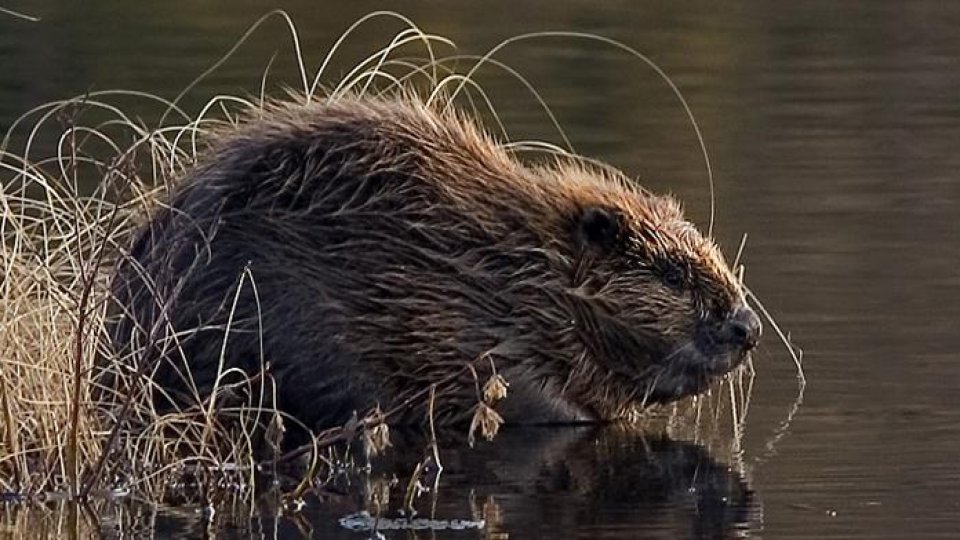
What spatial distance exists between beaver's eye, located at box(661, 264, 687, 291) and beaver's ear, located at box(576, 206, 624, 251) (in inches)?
5.6

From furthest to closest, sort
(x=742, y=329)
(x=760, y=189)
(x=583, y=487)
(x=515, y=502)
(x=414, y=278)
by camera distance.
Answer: (x=760, y=189), (x=742, y=329), (x=414, y=278), (x=583, y=487), (x=515, y=502)

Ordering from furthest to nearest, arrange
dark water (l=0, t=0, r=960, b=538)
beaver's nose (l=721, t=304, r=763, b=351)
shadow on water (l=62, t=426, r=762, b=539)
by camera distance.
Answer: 1. beaver's nose (l=721, t=304, r=763, b=351)
2. dark water (l=0, t=0, r=960, b=538)
3. shadow on water (l=62, t=426, r=762, b=539)

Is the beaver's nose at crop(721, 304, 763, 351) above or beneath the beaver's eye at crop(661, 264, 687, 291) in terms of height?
beneath

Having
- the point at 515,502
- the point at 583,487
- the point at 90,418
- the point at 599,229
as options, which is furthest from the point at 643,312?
the point at 90,418

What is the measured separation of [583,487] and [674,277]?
1.12 meters

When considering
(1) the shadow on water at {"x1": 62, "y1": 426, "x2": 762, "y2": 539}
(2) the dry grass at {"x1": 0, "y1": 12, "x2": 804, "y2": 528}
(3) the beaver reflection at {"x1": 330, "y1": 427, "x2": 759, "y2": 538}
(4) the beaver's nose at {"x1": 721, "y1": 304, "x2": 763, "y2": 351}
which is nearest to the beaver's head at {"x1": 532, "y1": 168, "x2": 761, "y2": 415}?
(4) the beaver's nose at {"x1": 721, "y1": 304, "x2": 763, "y2": 351}

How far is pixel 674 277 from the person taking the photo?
7.18 meters

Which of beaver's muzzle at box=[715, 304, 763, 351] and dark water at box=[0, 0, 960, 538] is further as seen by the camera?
beaver's muzzle at box=[715, 304, 763, 351]

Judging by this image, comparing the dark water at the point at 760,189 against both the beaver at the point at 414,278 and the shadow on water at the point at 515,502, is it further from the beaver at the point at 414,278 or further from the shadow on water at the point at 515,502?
the beaver at the point at 414,278

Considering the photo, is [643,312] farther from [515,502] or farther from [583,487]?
[515,502]

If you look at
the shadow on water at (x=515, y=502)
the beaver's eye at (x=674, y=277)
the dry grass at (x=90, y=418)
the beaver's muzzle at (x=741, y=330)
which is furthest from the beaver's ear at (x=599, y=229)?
the dry grass at (x=90, y=418)

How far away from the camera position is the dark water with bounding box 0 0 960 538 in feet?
19.4

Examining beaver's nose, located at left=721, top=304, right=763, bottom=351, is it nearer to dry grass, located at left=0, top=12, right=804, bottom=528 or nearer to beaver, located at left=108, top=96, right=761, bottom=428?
beaver, located at left=108, top=96, right=761, bottom=428

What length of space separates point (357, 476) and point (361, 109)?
4.07 ft
